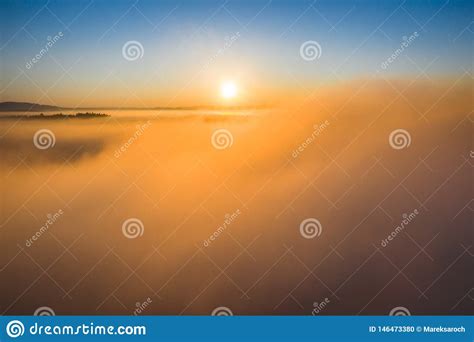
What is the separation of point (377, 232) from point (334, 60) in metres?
1.52

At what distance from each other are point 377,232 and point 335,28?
1.78m

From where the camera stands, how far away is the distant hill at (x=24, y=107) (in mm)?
4695

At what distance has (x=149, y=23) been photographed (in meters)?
4.70

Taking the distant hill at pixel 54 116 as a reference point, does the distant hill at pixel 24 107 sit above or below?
above

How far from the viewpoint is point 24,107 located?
4703 millimetres

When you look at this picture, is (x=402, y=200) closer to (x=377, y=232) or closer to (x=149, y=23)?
(x=377, y=232)

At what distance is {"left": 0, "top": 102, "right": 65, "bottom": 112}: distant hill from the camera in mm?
4695

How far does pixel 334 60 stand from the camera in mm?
4695

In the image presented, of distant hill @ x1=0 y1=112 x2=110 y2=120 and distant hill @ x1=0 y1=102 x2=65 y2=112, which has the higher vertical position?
distant hill @ x1=0 y1=102 x2=65 y2=112

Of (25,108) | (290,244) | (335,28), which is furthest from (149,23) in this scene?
(290,244)
